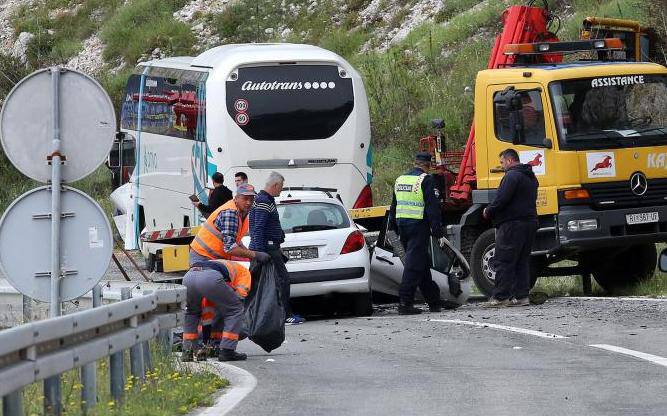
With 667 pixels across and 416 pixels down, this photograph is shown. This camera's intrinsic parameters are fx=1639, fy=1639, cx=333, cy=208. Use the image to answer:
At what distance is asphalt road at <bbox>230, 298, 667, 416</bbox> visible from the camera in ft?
32.7

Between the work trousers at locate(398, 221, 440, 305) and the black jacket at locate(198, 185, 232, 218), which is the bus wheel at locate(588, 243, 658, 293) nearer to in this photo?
the work trousers at locate(398, 221, 440, 305)

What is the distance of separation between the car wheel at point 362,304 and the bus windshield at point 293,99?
6144 mm

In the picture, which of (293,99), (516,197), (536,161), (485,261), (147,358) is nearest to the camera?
(147,358)

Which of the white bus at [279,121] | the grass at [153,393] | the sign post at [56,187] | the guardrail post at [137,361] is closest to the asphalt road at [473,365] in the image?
the grass at [153,393]

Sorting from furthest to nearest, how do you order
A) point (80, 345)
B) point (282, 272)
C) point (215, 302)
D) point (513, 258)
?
point (513, 258), point (282, 272), point (215, 302), point (80, 345)

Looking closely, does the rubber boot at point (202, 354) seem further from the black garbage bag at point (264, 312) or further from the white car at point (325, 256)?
the white car at point (325, 256)

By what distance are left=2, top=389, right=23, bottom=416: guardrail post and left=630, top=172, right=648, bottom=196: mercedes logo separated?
1242 centimetres

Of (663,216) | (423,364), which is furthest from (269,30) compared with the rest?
(423,364)

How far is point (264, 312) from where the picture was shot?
13688mm

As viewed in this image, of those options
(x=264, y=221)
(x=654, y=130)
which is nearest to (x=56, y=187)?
(x=264, y=221)

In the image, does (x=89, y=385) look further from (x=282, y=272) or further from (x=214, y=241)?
(x=282, y=272)

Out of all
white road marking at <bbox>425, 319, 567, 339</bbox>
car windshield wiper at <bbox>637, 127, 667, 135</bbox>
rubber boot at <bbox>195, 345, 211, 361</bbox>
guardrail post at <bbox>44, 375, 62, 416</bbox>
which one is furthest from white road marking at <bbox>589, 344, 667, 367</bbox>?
car windshield wiper at <bbox>637, 127, 667, 135</bbox>

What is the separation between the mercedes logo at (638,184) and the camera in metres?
19.2

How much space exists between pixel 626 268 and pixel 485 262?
2124 millimetres
